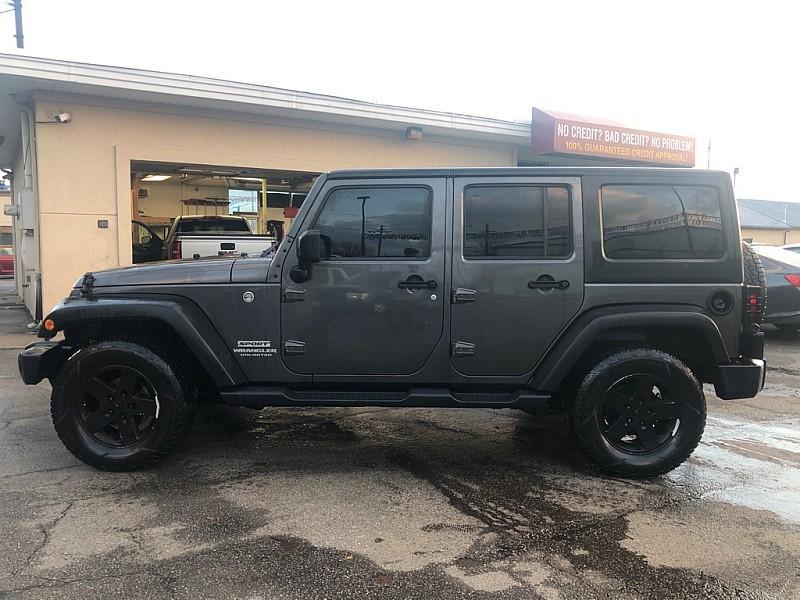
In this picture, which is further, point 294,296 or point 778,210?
point 778,210

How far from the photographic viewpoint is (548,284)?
403cm

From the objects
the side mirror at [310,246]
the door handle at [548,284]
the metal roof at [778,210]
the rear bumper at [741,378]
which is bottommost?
the rear bumper at [741,378]

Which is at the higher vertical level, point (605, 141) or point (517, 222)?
point (605, 141)

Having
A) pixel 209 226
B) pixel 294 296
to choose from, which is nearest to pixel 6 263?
pixel 209 226

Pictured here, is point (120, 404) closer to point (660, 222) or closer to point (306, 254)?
point (306, 254)

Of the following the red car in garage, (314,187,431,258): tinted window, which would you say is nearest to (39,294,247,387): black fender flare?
(314,187,431,258): tinted window

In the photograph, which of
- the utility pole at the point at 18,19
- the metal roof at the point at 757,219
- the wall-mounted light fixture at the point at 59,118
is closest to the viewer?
the wall-mounted light fixture at the point at 59,118

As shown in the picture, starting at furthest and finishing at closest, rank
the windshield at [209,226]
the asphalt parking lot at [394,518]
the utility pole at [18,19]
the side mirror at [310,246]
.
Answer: the utility pole at [18,19]
the windshield at [209,226]
the side mirror at [310,246]
the asphalt parking lot at [394,518]

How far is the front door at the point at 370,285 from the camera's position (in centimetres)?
406

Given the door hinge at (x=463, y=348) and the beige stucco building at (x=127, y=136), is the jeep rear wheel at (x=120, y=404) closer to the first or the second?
the door hinge at (x=463, y=348)

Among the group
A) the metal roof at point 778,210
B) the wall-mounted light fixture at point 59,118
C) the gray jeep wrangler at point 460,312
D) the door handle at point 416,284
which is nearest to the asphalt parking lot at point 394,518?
the gray jeep wrangler at point 460,312

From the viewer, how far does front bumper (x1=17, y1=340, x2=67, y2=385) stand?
4.12 m

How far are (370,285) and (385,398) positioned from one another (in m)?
0.78

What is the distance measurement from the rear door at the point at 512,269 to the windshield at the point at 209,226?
34.8ft
